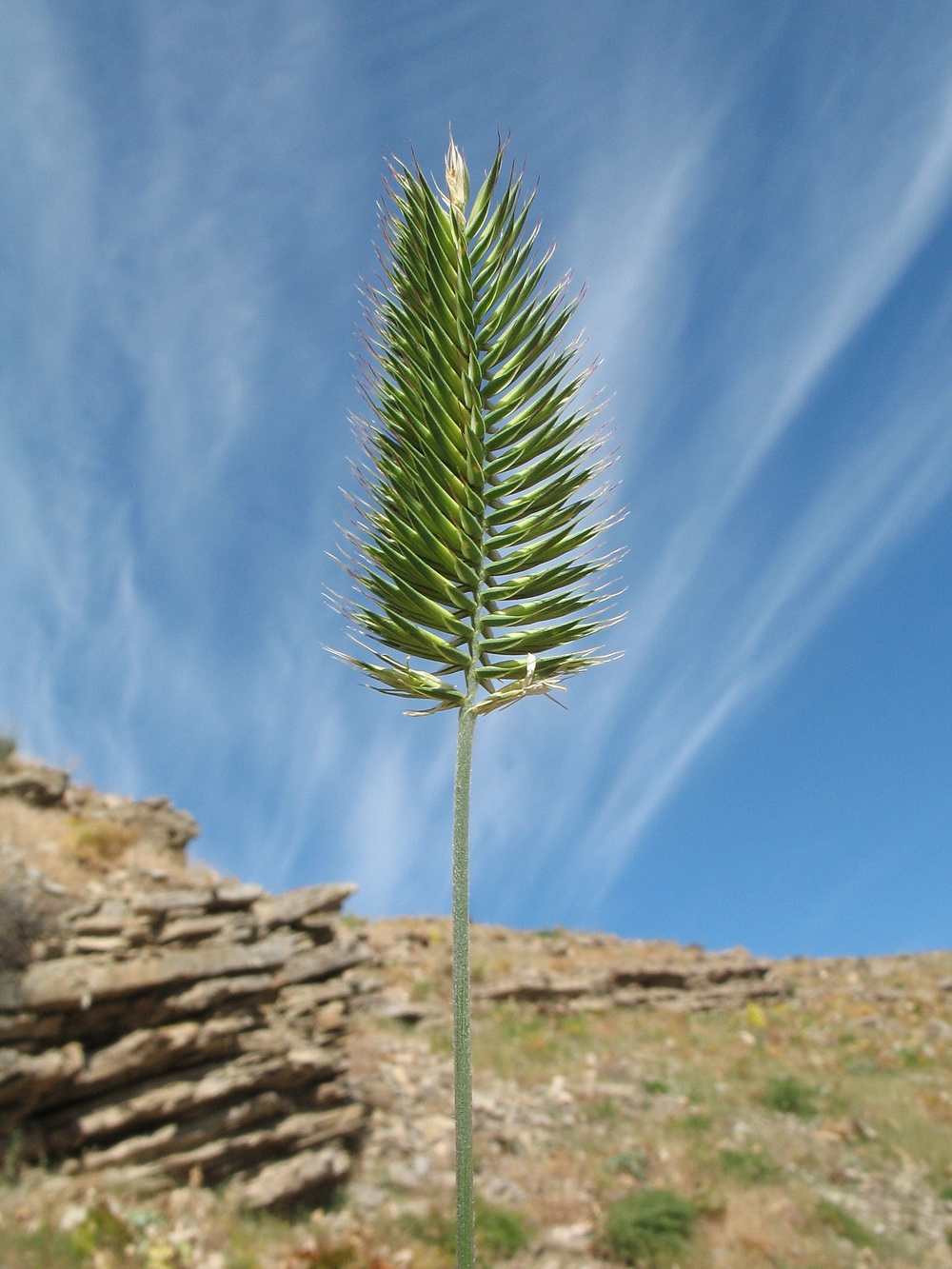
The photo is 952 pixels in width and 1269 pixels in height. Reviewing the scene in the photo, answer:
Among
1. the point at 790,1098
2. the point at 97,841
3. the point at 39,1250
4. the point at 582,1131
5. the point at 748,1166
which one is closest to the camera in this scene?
the point at 39,1250

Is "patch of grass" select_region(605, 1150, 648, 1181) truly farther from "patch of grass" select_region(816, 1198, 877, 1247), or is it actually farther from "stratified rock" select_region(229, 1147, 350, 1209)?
"stratified rock" select_region(229, 1147, 350, 1209)

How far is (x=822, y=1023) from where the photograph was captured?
23406mm

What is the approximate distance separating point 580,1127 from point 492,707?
1522 cm

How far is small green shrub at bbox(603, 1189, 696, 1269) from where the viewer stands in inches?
406

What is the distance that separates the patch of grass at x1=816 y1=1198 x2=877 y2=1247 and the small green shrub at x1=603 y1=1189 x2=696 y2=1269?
197cm

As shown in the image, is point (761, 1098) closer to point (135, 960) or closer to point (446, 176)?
point (135, 960)

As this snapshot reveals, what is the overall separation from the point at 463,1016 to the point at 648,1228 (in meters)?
11.2

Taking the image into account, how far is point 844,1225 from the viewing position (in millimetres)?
11078

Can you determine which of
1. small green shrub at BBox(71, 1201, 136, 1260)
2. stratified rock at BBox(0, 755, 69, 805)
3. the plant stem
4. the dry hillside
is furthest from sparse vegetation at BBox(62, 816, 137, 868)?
the plant stem

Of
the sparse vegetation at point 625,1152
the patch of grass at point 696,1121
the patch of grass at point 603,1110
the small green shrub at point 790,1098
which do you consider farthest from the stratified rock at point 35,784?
the small green shrub at point 790,1098

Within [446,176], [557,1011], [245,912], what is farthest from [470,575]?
[557,1011]

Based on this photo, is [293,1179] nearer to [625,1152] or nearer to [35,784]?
[625,1152]

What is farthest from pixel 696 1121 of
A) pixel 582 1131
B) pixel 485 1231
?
pixel 485 1231

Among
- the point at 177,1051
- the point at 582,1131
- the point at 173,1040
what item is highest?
the point at 173,1040
